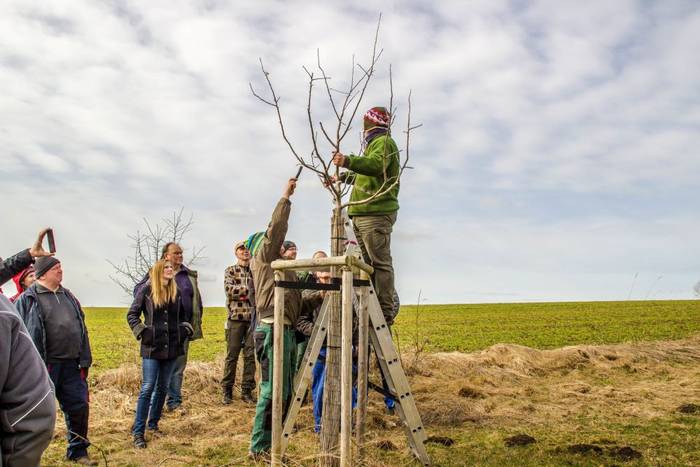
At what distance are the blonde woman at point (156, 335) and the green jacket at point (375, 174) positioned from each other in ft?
9.23

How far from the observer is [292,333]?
634cm

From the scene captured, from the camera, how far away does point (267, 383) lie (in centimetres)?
634

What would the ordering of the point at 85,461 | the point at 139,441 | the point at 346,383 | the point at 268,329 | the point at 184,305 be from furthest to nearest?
the point at 184,305 < the point at 139,441 < the point at 85,461 < the point at 268,329 < the point at 346,383

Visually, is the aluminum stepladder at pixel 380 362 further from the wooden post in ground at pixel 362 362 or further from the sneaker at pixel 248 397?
the sneaker at pixel 248 397

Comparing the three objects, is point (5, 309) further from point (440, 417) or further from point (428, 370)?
point (428, 370)

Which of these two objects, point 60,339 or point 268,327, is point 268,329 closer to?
point 268,327

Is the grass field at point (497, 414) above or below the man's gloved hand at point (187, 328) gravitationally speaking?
below

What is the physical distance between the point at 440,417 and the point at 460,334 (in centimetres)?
1432

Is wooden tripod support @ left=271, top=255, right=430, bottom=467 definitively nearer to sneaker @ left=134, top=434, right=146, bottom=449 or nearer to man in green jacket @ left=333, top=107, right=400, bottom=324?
man in green jacket @ left=333, top=107, right=400, bottom=324

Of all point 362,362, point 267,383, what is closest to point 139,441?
point 267,383

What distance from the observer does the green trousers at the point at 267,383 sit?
20.2 feet

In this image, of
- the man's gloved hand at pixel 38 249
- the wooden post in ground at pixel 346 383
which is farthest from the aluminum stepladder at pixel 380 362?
the man's gloved hand at pixel 38 249

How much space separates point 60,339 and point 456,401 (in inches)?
207

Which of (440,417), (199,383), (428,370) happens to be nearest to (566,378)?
(428,370)
